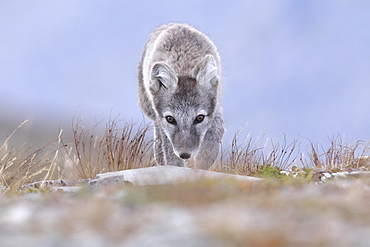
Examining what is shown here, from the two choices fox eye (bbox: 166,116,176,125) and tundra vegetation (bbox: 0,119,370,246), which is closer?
tundra vegetation (bbox: 0,119,370,246)

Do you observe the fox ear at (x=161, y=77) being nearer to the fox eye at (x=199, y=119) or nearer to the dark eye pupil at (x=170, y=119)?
the dark eye pupil at (x=170, y=119)

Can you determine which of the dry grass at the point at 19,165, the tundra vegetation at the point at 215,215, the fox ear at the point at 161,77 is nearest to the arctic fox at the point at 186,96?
the fox ear at the point at 161,77

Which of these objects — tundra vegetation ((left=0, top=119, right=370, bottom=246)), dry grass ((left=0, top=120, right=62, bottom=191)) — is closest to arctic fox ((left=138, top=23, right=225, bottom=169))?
dry grass ((left=0, top=120, right=62, bottom=191))

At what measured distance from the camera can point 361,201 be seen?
4234 millimetres

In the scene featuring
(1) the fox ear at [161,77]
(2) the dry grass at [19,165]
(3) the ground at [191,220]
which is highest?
(1) the fox ear at [161,77]

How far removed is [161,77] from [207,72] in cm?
82

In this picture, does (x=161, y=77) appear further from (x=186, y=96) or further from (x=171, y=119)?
(x=171, y=119)

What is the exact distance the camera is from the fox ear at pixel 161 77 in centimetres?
892

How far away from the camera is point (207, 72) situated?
9.11 m

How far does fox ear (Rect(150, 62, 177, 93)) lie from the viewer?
8.92 m

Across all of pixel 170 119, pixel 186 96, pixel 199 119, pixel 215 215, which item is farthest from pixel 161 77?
pixel 215 215

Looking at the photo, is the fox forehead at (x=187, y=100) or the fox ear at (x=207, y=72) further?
the fox ear at (x=207, y=72)

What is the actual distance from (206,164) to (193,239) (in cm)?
718

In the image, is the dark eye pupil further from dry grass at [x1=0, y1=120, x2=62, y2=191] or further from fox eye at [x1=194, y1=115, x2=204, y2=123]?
dry grass at [x1=0, y1=120, x2=62, y2=191]
